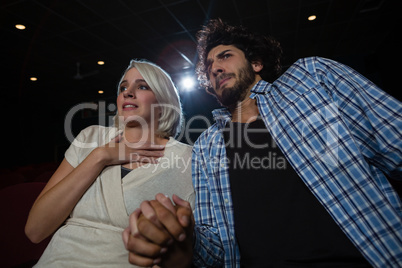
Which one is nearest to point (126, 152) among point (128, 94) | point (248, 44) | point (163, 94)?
point (128, 94)

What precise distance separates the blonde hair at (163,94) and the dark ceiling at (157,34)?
2.93m

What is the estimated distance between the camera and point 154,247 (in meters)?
0.54

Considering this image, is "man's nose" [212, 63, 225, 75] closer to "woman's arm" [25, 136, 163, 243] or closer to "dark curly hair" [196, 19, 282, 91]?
"dark curly hair" [196, 19, 282, 91]

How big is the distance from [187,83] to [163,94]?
645 cm

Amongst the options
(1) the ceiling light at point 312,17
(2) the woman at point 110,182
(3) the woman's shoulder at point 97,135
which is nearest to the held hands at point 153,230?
(2) the woman at point 110,182

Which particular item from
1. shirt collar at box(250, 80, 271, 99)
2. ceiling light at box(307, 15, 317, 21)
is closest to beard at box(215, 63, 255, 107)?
shirt collar at box(250, 80, 271, 99)

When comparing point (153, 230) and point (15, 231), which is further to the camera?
point (15, 231)

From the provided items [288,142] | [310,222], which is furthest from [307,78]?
[310,222]

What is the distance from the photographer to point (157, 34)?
190 inches

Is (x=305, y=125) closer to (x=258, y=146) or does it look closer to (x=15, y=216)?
(x=258, y=146)

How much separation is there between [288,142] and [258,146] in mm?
184

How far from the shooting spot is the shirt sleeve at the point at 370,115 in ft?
3.12

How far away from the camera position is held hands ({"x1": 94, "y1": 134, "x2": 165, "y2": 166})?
1.13 meters

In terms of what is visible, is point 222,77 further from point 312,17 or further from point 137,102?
point 312,17
